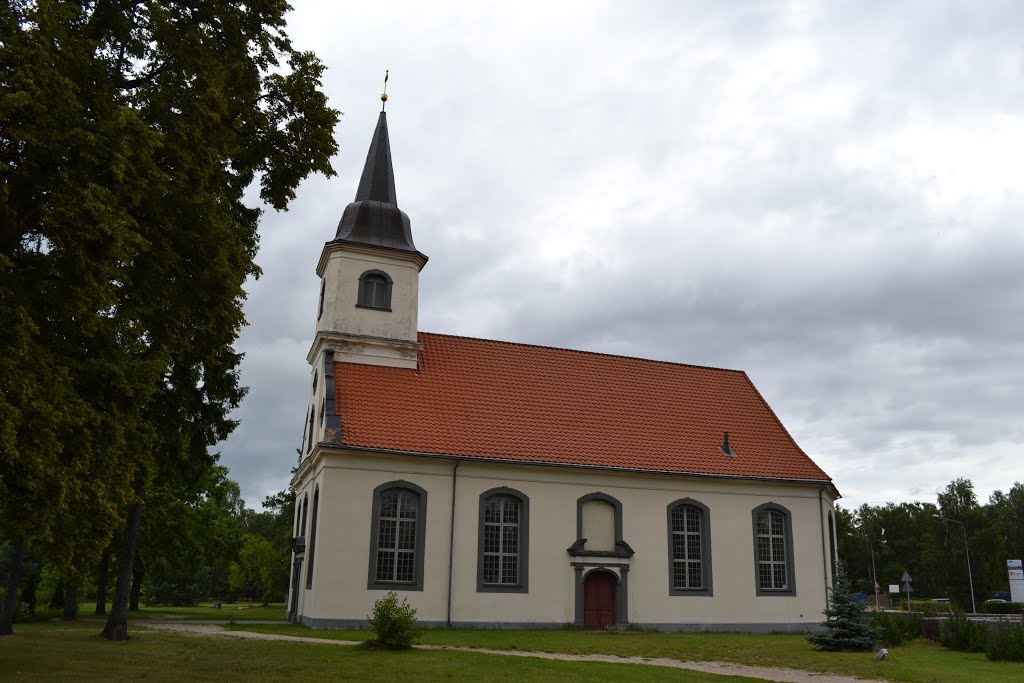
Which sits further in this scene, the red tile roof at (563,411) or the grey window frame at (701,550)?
the grey window frame at (701,550)

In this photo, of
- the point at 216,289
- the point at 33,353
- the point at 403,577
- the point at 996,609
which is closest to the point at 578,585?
the point at 403,577

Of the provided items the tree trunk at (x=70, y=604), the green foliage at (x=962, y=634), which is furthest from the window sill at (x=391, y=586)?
the green foliage at (x=962, y=634)

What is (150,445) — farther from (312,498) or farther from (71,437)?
(312,498)

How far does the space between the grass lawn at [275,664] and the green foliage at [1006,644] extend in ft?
24.6

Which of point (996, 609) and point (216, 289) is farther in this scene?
point (996, 609)

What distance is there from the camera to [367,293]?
28.5 m

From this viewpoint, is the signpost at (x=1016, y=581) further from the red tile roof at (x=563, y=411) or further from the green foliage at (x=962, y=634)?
the green foliage at (x=962, y=634)

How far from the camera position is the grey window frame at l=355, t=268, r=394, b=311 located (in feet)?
92.7

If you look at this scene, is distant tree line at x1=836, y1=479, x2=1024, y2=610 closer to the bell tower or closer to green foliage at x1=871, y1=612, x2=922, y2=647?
green foliage at x1=871, y1=612, x2=922, y2=647

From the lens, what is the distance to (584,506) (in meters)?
26.7

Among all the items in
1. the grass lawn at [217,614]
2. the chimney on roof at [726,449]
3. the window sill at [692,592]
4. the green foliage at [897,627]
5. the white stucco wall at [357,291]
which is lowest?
the grass lawn at [217,614]

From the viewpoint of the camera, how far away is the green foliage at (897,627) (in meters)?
20.3

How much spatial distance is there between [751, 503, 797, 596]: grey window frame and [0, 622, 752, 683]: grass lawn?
15.0m

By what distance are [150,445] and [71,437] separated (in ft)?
6.64
